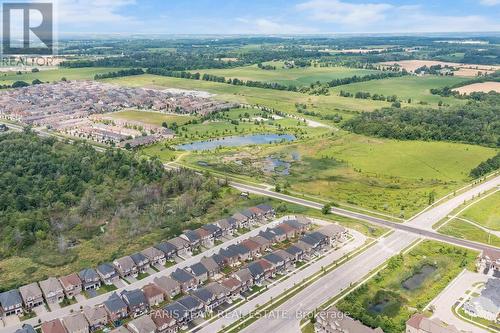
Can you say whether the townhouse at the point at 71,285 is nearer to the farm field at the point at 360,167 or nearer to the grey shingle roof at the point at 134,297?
the grey shingle roof at the point at 134,297

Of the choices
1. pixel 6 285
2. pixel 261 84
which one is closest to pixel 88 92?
pixel 261 84

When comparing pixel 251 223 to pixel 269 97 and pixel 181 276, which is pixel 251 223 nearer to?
pixel 181 276

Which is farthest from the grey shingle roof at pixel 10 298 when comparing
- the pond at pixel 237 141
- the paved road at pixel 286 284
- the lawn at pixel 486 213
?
the pond at pixel 237 141

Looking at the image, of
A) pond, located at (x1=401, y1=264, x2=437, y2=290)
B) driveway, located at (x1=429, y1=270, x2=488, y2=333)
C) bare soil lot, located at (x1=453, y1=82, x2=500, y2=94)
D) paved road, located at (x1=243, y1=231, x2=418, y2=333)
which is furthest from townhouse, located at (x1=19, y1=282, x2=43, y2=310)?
bare soil lot, located at (x1=453, y1=82, x2=500, y2=94)

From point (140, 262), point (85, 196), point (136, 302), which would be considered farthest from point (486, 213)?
point (85, 196)

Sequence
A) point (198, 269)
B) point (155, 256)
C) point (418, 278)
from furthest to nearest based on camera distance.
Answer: point (155, 256) < point (418, 278) < point (198, 269)
